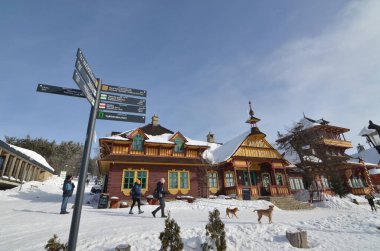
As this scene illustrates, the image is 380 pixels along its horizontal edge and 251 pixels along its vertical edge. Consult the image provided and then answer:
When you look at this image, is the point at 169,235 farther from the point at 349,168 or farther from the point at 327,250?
the point at 349,168

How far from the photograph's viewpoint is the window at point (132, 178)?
55.8 ft

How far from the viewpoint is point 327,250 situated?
6.31 metres

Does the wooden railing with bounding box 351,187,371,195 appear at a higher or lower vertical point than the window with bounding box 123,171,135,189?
lower

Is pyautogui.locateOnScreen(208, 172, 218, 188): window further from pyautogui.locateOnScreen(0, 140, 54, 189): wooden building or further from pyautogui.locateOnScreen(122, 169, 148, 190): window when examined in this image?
pyautogui.locateOnScreen(0, 140, 54, 189): wooden building

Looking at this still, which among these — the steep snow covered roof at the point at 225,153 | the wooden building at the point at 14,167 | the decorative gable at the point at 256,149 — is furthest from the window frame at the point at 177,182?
the wooden building at the point at 14,167

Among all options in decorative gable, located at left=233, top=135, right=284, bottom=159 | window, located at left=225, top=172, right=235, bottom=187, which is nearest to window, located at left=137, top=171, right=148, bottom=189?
window, located at left=225, top=172, right=235, bottom=187

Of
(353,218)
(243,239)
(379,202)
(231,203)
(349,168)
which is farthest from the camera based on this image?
(349,168)

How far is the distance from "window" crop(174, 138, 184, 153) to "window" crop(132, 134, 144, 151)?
302cm

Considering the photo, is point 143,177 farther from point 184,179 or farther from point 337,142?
point 337,142

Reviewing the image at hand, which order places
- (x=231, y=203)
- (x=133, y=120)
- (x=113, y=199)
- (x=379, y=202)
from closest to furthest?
1. (x=133, y=120)
2. (x=113, y=199)
3. (x=231, y=203)
4. (x=379, y=202)

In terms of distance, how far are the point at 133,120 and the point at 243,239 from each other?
16.5 ft

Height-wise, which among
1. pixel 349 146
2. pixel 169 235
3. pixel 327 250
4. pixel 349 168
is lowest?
pixel 327 250

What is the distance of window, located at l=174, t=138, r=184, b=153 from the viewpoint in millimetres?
19658

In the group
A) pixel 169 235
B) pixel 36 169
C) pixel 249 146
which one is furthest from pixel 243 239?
pixel 36 169
